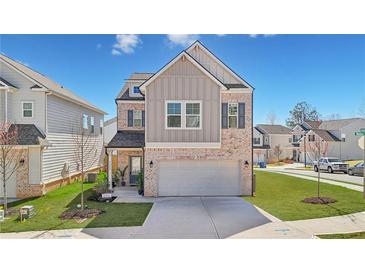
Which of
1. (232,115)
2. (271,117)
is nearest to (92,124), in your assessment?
(232,115)

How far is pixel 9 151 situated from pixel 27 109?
213 centimetres

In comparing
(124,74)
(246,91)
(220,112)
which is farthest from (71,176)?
(246,91)

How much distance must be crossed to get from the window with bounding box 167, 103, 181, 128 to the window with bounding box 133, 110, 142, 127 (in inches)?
178

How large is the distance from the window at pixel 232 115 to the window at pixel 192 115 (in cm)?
181

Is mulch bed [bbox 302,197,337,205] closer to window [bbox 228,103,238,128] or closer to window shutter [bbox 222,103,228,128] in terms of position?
window [bbox 228,103,238,128]

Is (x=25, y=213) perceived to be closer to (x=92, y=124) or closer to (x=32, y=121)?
(x=32, y=121)

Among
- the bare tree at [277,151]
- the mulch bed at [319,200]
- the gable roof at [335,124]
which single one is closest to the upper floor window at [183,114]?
the mulch bed at [319,200]

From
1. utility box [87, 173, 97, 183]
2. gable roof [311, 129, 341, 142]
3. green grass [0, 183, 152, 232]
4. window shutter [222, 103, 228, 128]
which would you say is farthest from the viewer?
gable roof [311, 129, 341, 142]

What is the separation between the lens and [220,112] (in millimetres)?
10898

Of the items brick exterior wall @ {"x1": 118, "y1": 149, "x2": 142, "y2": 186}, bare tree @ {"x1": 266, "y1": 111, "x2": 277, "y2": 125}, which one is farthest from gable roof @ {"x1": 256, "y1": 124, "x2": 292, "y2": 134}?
brick exterior wall @ {"x1": 118, "y1": 149, "x2": 142, "y2": 186}

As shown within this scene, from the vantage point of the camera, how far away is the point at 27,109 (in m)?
11.5

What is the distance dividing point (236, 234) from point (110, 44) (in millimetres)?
7946

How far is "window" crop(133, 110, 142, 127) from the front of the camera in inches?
584

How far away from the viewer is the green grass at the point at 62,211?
24.2 feet
